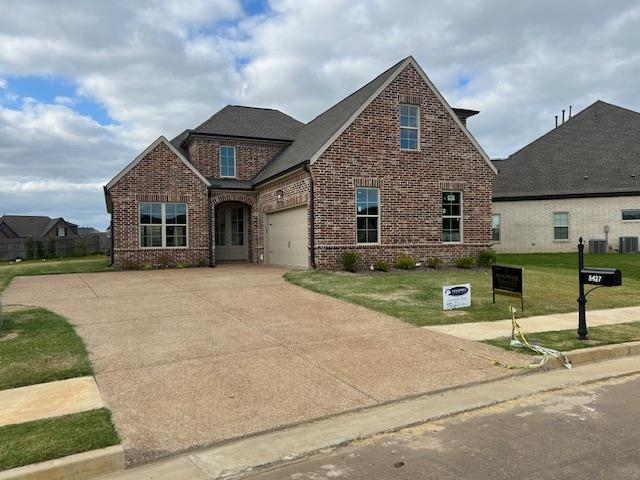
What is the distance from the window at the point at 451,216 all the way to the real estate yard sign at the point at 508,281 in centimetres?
814

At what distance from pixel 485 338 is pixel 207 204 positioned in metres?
15.6

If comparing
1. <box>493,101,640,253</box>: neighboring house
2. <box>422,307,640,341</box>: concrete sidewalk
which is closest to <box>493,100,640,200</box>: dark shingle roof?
<box>493,101,640,253</box>: neighboring house

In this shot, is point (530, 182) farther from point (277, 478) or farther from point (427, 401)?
point (277, 478)

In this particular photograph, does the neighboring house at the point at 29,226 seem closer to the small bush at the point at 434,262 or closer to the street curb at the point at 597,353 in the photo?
the small bush at the point at 434,262

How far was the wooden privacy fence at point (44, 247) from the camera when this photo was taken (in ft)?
118

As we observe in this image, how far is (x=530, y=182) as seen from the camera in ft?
98.2

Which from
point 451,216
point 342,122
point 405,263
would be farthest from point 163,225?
point 451,216

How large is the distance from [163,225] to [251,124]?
834 centimetres

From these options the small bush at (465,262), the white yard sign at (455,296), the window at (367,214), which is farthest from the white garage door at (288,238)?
the white yard sign at (455,296)

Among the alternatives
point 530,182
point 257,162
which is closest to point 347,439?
point 257,162

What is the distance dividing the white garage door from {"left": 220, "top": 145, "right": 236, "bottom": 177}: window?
Answer: 361cm

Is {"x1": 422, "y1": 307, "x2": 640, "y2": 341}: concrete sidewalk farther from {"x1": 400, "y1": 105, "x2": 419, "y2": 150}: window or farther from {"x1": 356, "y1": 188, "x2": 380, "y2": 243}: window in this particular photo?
{"x1": 400, "y1": 105, "x2": 419, "y2": 150}: window

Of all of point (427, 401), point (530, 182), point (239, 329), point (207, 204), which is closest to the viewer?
point (427, 401)

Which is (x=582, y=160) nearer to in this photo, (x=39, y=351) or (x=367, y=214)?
(x=367, y=214)
